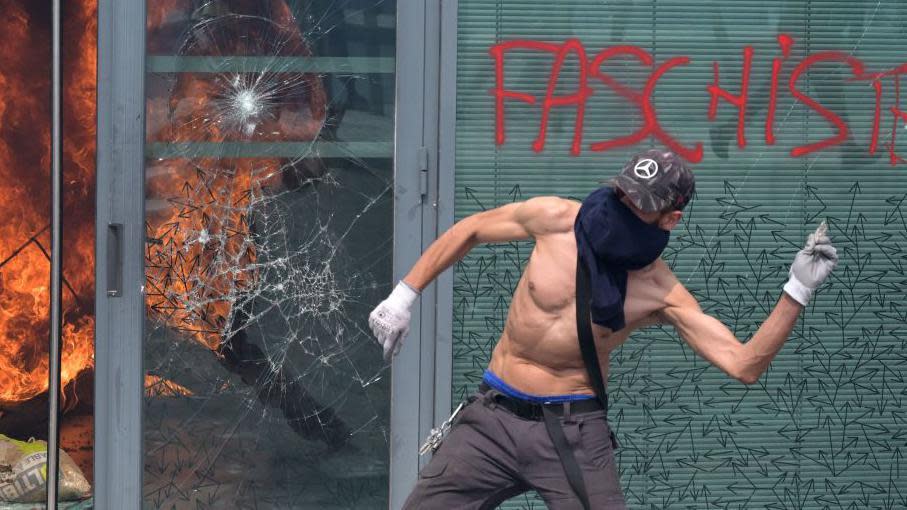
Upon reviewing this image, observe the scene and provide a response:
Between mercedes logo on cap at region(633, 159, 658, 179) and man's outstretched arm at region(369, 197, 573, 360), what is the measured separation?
36cm

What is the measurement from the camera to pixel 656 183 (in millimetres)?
4934

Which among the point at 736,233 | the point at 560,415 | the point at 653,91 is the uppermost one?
the point at 653,91

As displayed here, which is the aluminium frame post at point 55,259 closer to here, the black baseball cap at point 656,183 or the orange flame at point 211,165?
the orange flame at point 211,165

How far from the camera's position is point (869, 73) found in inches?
263

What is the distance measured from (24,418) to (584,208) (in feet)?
9.36

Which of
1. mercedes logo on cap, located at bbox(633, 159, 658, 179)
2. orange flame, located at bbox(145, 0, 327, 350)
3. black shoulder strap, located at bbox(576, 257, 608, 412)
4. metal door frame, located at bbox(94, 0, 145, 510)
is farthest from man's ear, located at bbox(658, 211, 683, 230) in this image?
metal door frame, located at bbox(94, 0, 145, 510)

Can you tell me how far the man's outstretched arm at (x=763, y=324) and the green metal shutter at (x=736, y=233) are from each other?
154cm

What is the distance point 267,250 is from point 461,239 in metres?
1.50

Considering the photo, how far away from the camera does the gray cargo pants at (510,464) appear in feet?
16.7

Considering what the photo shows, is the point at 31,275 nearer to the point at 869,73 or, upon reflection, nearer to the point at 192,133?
the point at 192,133

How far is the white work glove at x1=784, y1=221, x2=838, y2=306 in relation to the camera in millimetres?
4699

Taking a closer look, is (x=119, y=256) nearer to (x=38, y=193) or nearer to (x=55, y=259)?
(x=55, y=259)

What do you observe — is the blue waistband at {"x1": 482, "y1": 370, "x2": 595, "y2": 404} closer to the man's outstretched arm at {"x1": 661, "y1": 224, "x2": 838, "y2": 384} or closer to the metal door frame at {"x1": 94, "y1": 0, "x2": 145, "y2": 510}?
the man's outstretched arm at {"x1": 661, "y1": 224, "x2": 838, "y2": 384}

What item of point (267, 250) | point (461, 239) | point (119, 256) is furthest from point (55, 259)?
point (461, 239)
